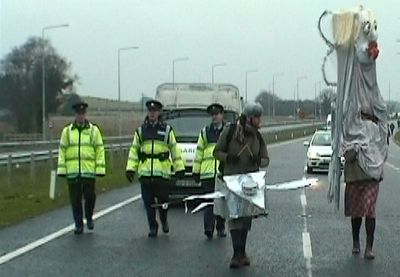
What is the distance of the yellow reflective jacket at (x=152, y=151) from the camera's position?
13031 millimetres

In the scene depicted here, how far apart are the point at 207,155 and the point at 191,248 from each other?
6.58 ft

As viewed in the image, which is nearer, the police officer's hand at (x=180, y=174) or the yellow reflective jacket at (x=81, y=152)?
the yellow reflective jacket at (x=81, y=152)

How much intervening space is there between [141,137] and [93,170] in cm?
93

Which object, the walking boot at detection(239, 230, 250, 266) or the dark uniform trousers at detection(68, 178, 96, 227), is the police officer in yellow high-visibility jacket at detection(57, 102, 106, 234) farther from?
the walking boot at detection(239, 230, 250, 266)

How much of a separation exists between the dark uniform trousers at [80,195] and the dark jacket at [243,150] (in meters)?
3.56

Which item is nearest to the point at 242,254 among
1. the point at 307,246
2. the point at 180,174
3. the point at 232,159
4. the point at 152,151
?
the point at 232,159

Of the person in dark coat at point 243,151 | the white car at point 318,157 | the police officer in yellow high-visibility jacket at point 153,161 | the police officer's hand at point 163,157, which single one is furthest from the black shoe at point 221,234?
the white car at point 318,157

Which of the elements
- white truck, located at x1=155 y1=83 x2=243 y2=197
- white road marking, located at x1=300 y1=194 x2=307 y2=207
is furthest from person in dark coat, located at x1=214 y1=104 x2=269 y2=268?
white road marking, located at x1=300 y1=194 x2=307 y2=207

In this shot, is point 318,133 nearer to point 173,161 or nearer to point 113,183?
point 113,183

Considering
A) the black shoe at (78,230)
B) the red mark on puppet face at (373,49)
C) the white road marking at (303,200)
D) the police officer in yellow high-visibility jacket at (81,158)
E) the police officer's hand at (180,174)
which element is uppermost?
the red mark on puppet face at (373,49)

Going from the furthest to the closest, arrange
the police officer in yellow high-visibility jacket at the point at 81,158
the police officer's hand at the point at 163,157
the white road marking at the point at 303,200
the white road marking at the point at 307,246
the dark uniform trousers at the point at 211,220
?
1. the white road marking at the point at 303,200
2. the police officer in yellow high-visibility jacket at the point at 81,158
3. the police officer's hand at the point at 163,157
4. the dark uniform trousers at the point at 211,220
5. the white road marking at the point at 307,246

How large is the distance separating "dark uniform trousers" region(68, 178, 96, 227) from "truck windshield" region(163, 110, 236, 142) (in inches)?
199

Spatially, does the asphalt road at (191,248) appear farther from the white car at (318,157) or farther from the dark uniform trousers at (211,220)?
the white car at (318,157)

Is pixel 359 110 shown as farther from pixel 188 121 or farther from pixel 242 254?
pixel 188 121
